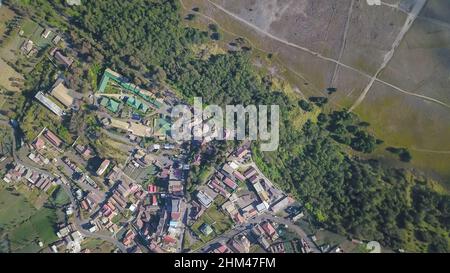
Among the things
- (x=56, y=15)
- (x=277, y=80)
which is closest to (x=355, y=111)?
(x=277, y=80)

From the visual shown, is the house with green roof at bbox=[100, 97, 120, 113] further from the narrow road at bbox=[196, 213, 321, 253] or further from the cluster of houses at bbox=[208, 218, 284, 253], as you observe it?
the cluster of houses at bbox=[208, 218, 284, 253]

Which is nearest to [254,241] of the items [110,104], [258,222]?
[258,222]

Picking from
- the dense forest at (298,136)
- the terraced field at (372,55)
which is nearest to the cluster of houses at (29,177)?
the dense forest at (298,136)

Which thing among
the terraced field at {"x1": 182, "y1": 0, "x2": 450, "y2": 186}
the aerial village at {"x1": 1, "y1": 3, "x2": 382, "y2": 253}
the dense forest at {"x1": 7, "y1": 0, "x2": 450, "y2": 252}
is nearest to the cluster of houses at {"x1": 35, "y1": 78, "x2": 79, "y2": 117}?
the aerial village at {"x1": 1, "y1": 3, "x2": 382, "y2": 253}

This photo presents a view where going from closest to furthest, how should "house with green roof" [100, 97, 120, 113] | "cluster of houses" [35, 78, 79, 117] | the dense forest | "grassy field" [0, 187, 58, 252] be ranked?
1. the dense forest
2. "grassy field" [0, 187, 58, 252]
3. "cluster of houses" [35, 78, 79, 117]
4. "house with green roof" [100, 97, 120, 113]

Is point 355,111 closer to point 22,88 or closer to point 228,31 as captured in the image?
point 228,31

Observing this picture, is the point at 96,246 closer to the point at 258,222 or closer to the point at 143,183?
the point at 143,183
